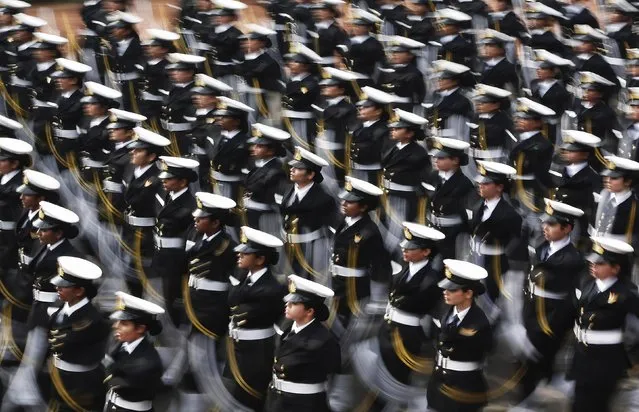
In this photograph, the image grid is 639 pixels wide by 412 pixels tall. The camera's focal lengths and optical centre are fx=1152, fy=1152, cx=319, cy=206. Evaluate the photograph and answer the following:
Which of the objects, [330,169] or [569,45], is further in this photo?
[569,45]

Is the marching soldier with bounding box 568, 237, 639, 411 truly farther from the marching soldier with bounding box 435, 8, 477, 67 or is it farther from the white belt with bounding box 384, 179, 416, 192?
the marching soldier with bounding box 435, 8, 477, 67

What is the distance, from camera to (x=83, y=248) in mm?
9414

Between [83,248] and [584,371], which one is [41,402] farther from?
[584,371]

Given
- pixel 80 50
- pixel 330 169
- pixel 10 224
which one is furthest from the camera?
pixel 80 50

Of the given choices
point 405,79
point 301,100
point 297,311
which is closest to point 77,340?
point 297,311

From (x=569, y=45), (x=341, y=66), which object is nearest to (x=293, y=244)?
(x=341, y=66)

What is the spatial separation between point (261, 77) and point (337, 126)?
1641mm

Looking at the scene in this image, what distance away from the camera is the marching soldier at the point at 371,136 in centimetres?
1020

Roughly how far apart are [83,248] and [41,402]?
7.74ft

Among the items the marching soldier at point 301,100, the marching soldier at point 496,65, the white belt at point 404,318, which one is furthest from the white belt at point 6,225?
the marching soldier at point 496,65

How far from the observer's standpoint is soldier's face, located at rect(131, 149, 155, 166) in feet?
29.7

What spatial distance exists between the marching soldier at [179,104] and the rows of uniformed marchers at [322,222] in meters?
0.03

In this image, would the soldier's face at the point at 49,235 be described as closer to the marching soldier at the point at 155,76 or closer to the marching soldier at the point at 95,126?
the marching soldier at the point at 95,126

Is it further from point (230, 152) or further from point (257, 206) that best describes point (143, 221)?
point (230, 152)
